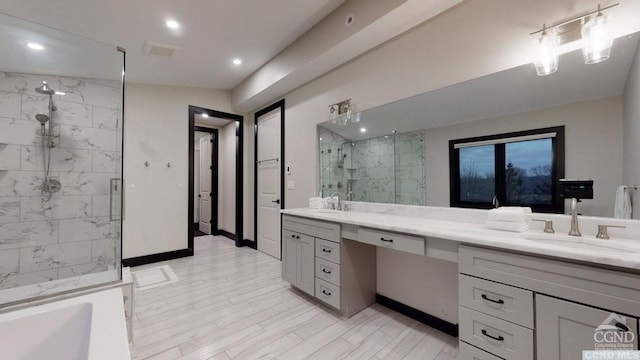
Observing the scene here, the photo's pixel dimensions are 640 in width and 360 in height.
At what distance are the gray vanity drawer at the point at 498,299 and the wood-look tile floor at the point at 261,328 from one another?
61 cm

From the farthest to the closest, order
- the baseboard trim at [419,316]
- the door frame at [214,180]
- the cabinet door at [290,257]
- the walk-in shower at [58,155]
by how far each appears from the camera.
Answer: the door frame at [214,180] < the cabinet door at [290,257] < the walk-in shower at [58,155] < the baseboard trim at [419,316]

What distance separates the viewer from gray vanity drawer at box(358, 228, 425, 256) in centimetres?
160

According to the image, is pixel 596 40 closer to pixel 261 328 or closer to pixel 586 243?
pixel 586 243

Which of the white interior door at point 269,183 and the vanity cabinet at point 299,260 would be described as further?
the white interior door at point 269,183

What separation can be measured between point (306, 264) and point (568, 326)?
5.97 feet

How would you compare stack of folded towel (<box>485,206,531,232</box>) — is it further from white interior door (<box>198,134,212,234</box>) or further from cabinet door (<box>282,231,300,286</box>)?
white interior door (<box>198,134,212,234</box>)

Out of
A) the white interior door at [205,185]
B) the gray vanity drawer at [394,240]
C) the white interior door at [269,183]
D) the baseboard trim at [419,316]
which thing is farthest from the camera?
the white interior door at [205,185]

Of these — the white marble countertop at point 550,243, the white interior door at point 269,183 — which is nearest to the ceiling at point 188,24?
the white interior door at point 269,183

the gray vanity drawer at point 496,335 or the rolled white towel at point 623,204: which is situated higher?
the rolled white towel at point 623,204

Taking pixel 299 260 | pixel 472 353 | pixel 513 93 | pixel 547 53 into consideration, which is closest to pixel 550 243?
pixel 472 353

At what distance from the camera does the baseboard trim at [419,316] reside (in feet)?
6.19

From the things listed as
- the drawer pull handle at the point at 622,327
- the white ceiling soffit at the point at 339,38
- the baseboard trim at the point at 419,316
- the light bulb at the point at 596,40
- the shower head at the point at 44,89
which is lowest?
the baseboard trim at the point at 419,316

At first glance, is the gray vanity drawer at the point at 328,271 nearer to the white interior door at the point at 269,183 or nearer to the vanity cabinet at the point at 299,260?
the vanity cabinet at the point at 299,260

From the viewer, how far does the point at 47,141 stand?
8.04 ft
